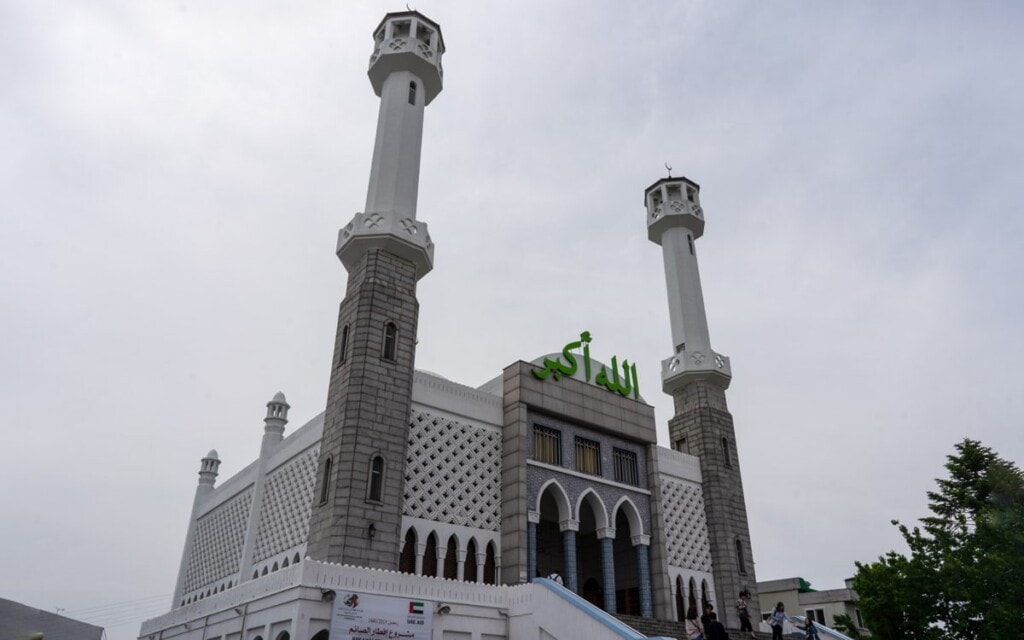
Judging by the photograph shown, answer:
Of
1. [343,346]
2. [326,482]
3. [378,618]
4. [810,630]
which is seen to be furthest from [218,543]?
[810,630]

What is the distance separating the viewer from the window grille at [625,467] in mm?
22219

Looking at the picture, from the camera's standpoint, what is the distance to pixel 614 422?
2238 centimetres

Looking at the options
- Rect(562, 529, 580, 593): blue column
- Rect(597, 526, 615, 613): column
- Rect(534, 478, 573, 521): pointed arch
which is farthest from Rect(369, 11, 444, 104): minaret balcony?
Rect(597, 526, 615, 613): column

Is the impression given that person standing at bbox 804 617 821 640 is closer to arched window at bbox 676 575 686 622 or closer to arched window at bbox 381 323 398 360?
arched window at bbox 676 575 686 622

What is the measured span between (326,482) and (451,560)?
4.08 meters

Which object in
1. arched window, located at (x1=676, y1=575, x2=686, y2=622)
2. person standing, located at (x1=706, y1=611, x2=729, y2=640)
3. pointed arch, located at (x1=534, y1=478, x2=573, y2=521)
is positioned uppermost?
pointed arch, located at (x1=534, y1=478, x2=573, y2=521)

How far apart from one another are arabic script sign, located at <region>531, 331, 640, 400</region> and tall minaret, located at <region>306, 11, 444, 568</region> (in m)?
4.80

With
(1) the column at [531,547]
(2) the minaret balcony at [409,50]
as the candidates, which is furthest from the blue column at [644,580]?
(2) the minaret balcony at [409,50]

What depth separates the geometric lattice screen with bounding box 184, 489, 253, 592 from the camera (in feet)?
78.0

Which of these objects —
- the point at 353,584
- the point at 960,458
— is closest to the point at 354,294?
the point at 353,584

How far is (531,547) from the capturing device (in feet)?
61.0

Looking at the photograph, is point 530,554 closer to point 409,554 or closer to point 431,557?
point 431,557

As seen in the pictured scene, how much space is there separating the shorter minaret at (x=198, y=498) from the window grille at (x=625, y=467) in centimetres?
1843

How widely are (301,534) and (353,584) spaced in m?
5.85
